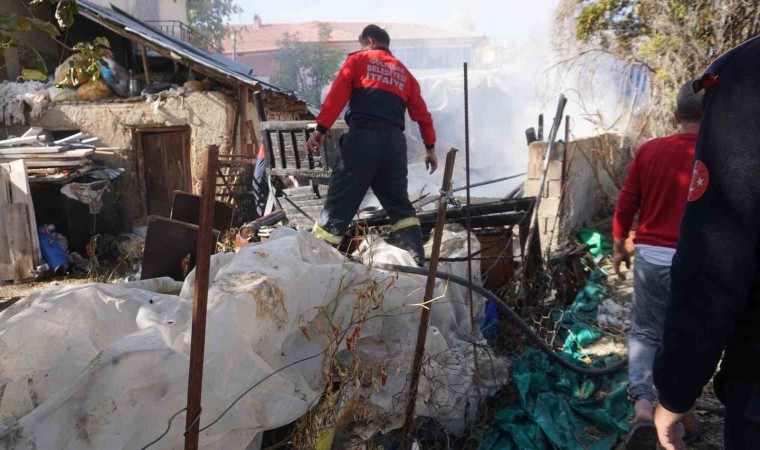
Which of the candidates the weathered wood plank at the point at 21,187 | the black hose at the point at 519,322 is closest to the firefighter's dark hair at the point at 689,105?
the black hose at the point at 519,322

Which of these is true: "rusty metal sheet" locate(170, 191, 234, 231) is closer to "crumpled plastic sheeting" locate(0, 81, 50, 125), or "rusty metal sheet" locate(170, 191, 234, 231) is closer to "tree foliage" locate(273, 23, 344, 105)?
"crumpled plastic sheeting" locate(0, 81, 50, 125)

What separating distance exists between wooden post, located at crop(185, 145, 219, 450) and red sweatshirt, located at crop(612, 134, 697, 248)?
223 cm

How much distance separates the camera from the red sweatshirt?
112 inches

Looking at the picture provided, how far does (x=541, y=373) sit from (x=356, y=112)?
2139 millimetres

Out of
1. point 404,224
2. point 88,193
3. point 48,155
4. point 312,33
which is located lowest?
point 88,193

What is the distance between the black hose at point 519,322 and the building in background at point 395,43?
32012 mm

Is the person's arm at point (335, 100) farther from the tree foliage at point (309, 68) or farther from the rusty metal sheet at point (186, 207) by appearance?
the tree foliage at point (309, 68)

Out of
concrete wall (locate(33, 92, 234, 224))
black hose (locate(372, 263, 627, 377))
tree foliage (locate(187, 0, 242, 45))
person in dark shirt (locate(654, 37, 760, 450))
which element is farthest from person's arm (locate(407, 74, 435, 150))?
tree foliage (locate(187, 0, 242, 45))

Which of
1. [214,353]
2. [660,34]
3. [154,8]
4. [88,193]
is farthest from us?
[154,8]

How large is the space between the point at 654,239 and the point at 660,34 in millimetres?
6259

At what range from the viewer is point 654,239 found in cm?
292

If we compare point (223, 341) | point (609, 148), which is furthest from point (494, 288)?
point (609, 148)

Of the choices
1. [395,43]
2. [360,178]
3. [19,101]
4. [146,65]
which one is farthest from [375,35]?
[395,43]

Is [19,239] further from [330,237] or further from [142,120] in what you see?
[330,237]
